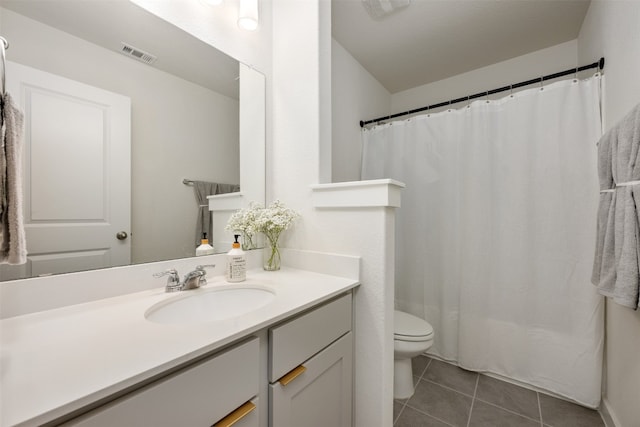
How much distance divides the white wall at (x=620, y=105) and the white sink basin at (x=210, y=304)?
1558 millimetres

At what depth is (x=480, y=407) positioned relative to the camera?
4.75ft

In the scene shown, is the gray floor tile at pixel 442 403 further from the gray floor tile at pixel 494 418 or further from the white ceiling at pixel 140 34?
the white ceiling at pixel 140 34

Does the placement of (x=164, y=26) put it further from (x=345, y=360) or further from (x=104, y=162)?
(x=345, y=360)

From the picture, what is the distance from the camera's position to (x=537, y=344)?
1.58 meters

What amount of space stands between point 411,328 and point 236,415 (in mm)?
1189

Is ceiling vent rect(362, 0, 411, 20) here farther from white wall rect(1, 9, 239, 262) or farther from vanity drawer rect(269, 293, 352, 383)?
vanity drawer rect(269, 293, 352, 383)

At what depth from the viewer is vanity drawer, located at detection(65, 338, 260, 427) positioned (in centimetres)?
46

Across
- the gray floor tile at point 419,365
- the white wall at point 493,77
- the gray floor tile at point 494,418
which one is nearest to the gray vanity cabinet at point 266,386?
the gray floor tile at point 494,418

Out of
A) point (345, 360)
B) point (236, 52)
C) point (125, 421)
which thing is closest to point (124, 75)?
point (236, 52)

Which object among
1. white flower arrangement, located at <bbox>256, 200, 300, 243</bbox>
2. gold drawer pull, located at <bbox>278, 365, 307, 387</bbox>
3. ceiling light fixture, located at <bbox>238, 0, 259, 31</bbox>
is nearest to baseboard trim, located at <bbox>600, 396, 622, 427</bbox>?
gold drawer pull, located at <bbox>278, 365, 307, 387</bbox>

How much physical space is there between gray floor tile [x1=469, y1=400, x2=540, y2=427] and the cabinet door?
31.1 inches

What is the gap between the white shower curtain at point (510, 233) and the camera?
146 cm

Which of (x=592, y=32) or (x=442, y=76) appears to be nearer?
(x=592, y=32)

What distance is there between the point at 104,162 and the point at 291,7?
1.25 m
